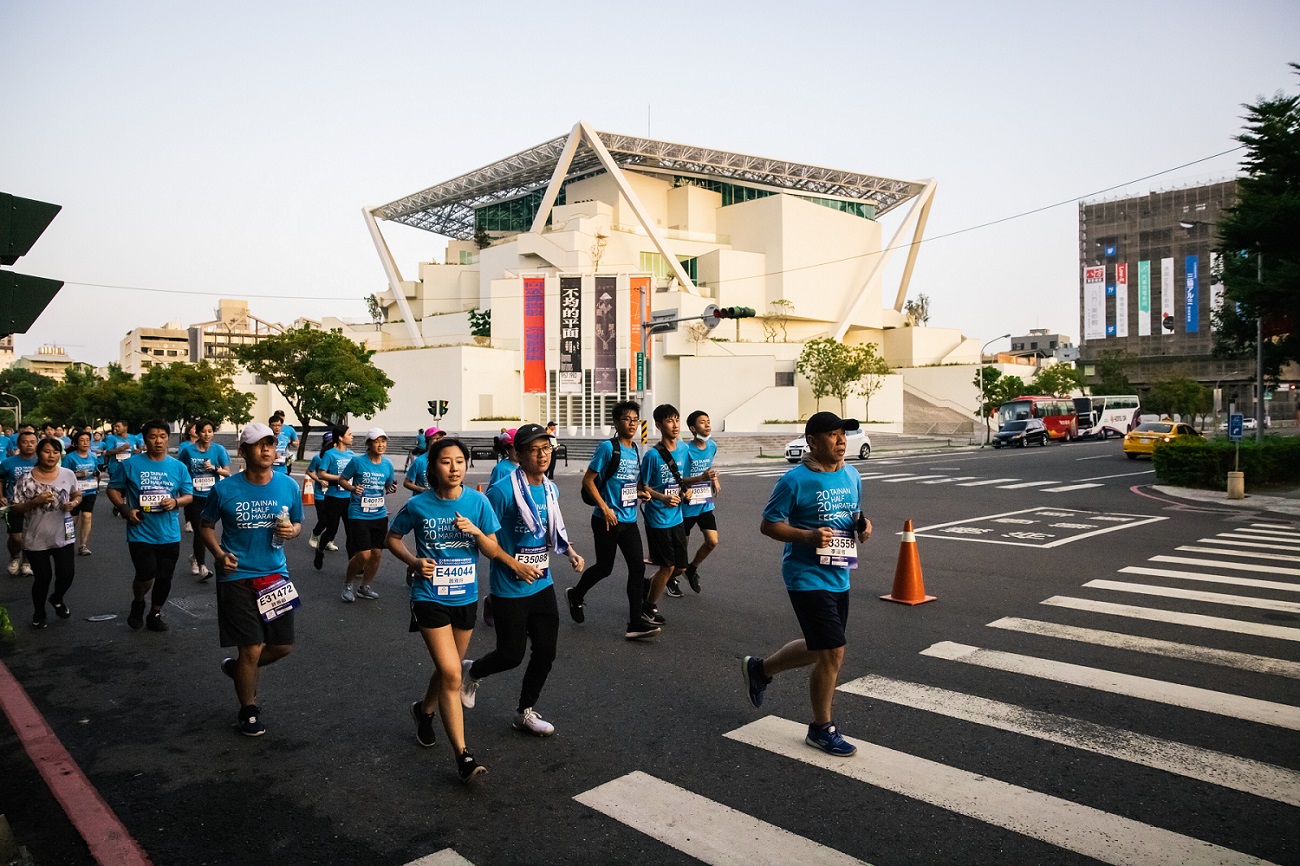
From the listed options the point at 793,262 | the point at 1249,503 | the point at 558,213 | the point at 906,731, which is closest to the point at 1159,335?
the point at 793,262

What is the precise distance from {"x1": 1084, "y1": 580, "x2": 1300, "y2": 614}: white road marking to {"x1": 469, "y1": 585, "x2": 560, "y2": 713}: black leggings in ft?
22.0

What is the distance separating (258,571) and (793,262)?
6546 cm

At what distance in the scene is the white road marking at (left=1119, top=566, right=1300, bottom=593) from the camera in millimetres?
8969

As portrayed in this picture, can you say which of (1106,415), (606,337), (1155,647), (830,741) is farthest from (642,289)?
(830,741)

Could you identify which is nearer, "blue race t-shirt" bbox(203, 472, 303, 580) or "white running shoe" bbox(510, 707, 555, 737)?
"white running shoe" bbox(510, 707, 555, 737)

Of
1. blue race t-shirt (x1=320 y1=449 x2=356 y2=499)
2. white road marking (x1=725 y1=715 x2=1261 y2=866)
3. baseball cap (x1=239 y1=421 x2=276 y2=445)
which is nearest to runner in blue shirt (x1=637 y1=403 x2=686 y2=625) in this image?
white road marking (x1=725 y1=715 x2=1261 y2=866)

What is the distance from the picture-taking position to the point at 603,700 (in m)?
5.58

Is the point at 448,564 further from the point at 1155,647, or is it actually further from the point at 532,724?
the point at 1155,647

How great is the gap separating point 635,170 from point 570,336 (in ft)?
95.7

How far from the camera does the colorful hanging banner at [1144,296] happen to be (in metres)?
80.6

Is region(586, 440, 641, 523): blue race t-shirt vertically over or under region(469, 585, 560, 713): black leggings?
over

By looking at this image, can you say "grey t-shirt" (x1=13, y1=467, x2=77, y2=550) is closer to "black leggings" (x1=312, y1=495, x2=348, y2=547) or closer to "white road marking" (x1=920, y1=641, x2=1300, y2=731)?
"black leggings" (x1=312, y1=495, x2=348, y2=547)

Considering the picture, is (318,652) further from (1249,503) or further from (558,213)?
(558,213)

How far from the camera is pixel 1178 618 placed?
761 cm
